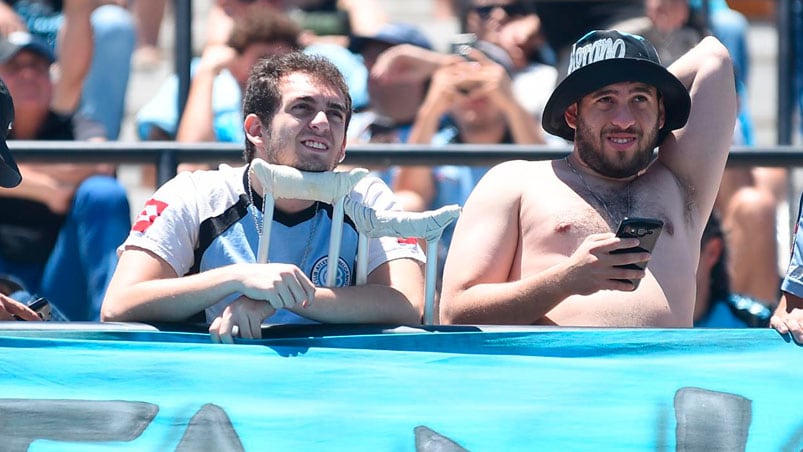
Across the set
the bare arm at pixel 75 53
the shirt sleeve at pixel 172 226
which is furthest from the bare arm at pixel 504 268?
the bare arm at pixel 75 53

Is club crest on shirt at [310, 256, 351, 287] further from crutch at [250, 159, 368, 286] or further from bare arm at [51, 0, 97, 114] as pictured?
bare arm at [51, 0, 97, 114]

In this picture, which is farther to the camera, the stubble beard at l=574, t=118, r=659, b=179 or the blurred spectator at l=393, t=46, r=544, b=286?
the blurred spectator at l=393, t=46, r=544, b=286

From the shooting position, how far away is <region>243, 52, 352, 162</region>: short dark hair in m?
3.66

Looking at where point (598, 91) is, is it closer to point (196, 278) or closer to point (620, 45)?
point (620, 45)

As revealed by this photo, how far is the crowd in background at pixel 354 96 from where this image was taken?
5148 millimetres

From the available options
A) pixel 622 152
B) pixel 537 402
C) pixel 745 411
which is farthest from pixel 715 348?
pixel 622 152

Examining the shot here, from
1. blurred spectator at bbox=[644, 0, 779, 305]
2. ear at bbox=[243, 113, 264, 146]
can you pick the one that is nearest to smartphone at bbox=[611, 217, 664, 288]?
ear at bbox=[243, 113, 264, 146]

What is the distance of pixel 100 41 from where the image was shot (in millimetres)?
6473

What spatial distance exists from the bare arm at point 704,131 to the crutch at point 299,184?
1.15m

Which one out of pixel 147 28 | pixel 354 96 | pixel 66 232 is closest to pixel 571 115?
pixel 66 232

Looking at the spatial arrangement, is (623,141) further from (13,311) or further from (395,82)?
(395,82)

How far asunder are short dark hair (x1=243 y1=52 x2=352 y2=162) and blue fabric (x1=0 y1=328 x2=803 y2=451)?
800mm

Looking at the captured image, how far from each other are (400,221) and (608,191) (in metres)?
0.90

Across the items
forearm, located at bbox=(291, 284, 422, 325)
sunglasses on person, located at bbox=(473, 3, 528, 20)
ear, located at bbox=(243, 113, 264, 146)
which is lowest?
forearm, located at bbox=(291, 284, 422, 325)
